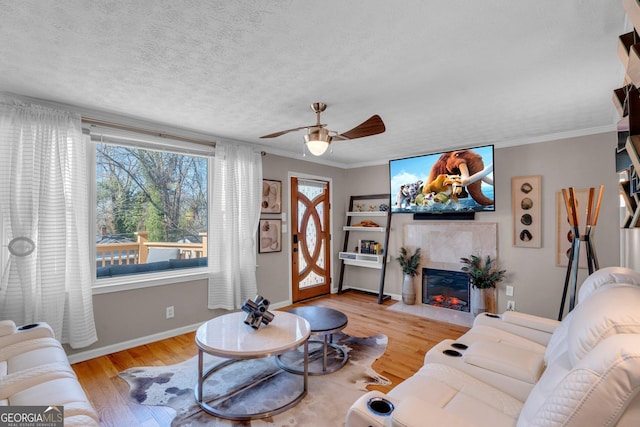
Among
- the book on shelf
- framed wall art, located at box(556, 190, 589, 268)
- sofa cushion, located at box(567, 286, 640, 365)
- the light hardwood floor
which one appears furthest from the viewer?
the book on shelf

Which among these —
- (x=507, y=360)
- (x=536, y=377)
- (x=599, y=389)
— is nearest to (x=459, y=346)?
(x=507, y=360)

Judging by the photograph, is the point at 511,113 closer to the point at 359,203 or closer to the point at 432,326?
the point at 432,326

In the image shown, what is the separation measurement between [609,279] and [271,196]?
3.69 metres

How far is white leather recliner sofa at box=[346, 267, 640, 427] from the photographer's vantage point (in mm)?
875

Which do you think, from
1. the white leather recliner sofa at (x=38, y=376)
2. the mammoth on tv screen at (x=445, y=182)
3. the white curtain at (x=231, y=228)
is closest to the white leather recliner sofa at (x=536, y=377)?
the white leather recliner sofa at (x=38, y=376)

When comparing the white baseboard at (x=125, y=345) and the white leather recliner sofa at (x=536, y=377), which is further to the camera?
the white baseboard at (x=125, y=345)

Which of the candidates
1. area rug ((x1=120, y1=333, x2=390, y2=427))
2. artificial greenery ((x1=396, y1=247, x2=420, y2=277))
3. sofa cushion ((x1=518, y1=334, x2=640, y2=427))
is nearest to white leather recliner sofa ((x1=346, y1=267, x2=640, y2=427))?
sofa cushion ((x1=518, y1=334, x2=640, y2=427))

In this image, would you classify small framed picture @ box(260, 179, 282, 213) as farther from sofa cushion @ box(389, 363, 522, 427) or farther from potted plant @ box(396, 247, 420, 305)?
sofa cushion @ box(389, 363, 522, 427)

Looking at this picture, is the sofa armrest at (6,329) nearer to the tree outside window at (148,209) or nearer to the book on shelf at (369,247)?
the tree outside window at (148,209)

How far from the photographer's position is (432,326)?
12.6 ft

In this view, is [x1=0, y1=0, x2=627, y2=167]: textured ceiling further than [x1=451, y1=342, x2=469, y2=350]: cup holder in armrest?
No

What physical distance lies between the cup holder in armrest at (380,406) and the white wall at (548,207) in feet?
11.3

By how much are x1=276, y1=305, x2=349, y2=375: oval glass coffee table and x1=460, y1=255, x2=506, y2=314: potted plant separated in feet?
7.02

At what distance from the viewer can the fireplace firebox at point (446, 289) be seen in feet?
14.6
